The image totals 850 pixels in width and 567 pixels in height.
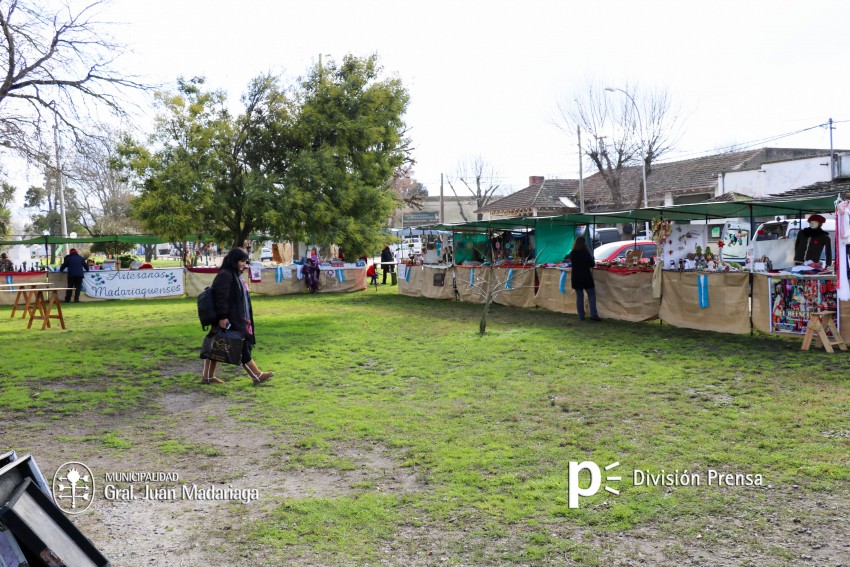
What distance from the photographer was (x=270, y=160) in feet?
82.5

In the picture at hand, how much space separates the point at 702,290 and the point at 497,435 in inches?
305

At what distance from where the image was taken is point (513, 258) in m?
20.6

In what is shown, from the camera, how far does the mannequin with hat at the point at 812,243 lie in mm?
11914

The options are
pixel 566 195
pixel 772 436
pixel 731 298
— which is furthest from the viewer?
pixel 566 195

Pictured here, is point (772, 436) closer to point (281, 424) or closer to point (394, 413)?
point (394, 413)

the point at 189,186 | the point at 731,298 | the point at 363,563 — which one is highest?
the point at 189,186

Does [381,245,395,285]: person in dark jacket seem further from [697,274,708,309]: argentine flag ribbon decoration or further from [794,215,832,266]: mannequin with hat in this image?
[794,215,832,266]: mannequin with hat

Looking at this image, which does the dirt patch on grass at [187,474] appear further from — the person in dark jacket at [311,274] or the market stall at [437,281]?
the person in dark jacket at [311,274]

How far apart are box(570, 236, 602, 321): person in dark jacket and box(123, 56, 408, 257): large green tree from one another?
10879mm

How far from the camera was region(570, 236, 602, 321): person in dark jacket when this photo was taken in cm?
1525

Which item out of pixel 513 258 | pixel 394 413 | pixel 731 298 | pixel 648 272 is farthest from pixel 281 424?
pixel 513 258

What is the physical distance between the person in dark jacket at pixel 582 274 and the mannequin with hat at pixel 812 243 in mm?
4092

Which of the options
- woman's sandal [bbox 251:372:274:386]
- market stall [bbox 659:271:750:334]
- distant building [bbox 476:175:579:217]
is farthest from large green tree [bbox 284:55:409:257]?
distant building [bbox 476:175:579:217]

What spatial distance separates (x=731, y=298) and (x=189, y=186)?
1763 centimetres
